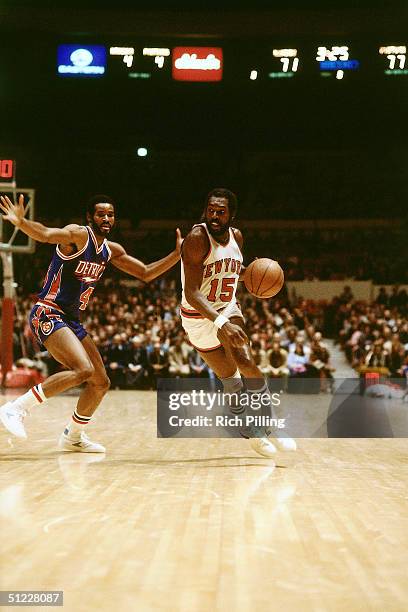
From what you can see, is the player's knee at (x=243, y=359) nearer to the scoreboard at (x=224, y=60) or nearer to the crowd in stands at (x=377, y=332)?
the crowd in stands at (x=377, y=332)

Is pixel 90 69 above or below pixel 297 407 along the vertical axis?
above

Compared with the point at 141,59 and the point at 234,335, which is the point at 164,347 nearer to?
the point at 141,59

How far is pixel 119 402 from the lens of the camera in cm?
1075

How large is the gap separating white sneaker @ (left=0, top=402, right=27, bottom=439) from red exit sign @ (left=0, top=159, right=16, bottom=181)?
764 cm

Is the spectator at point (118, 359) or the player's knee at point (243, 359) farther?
the spectator at point (118, 359)

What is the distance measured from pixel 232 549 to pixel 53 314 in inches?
119

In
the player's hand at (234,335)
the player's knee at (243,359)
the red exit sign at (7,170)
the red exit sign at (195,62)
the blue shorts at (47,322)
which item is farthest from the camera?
the red exit sign at (195,62)

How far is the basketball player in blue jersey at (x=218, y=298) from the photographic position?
5.05m

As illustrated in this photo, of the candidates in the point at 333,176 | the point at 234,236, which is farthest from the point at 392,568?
the point at 333,176

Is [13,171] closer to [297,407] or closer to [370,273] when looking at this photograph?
[297,407]

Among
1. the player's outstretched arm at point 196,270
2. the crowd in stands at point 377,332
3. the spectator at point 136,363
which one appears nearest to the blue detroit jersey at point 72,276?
the player's outstretched arm at point 196,270

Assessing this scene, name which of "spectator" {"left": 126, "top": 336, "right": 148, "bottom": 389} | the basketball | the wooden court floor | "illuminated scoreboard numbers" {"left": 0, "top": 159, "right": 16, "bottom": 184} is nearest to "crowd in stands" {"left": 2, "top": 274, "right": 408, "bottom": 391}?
"spectator" {"left": 126, "top": 336, "right": 148, "bottom": 389}

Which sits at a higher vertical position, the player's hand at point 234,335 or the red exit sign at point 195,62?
the red exit sign at point 195,62

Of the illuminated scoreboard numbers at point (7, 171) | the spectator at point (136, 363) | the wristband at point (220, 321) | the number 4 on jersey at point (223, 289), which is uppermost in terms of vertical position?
the illuminated scoreboard numbers at point (7, 171)
